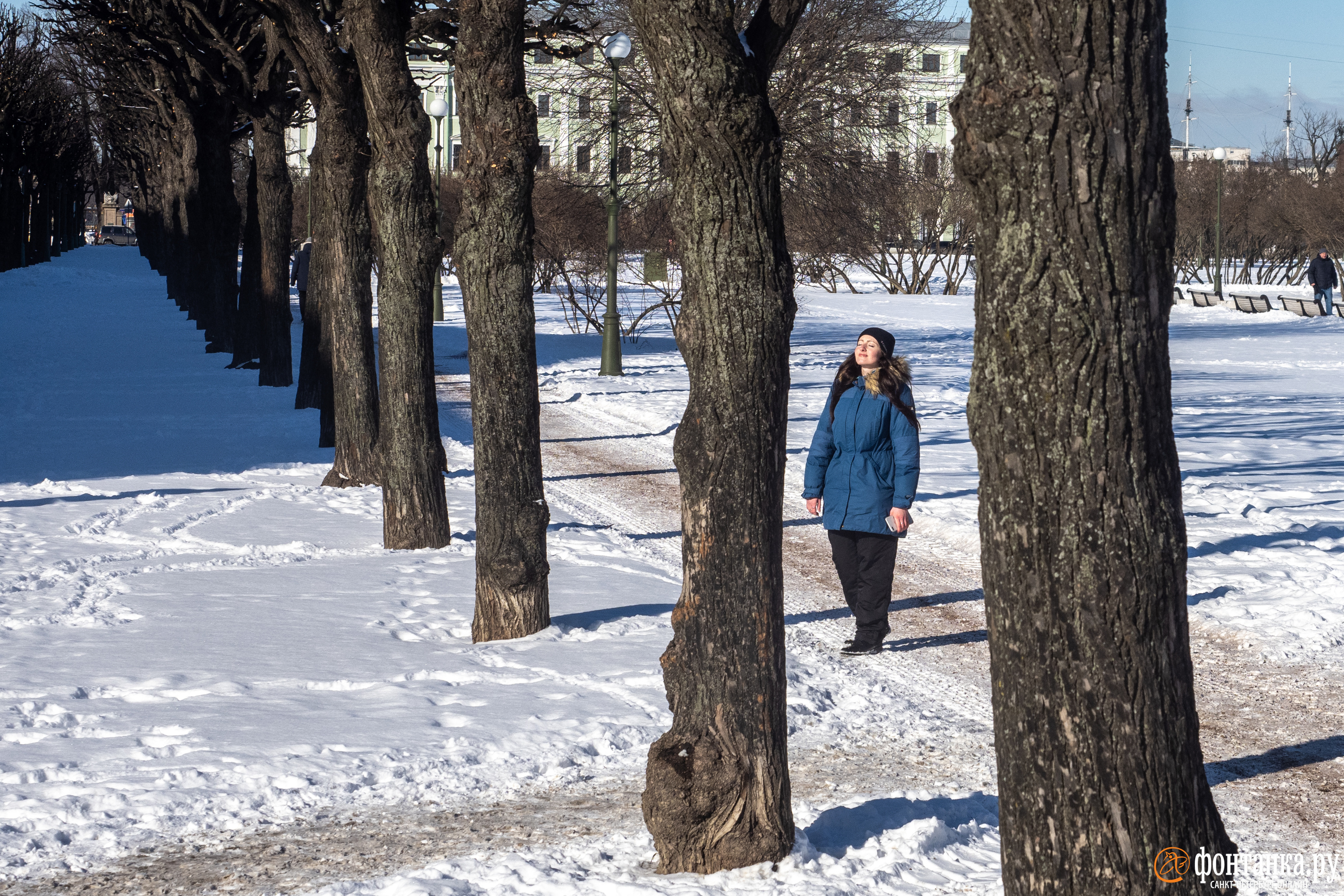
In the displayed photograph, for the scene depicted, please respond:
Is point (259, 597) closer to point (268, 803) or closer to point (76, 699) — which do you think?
point (76, 699)

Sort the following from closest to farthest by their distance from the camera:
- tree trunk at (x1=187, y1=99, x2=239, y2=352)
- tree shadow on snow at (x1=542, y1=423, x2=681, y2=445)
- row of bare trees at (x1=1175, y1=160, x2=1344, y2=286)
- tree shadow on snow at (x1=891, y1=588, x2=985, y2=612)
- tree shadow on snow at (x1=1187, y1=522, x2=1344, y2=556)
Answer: tree shadow on snow at (x1=891, y1=588, x2=985, y2=612) < tree shadow on snow at (x1=1187, y1=522, x2=1344, y2=556) < tree shadow on snow at (x1=542, y1=423, x2=681, y2=445) < tree trunk at (x1=187, y1=99, x2=239, y2=352) < row of bare trees at (x1=1175, y1=160, x2=1344, y2=286)

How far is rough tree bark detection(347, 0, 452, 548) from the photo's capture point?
31.4 ft

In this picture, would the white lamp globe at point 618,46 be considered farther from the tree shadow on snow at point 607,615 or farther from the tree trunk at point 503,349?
the tree shadow on snow at point 607,615

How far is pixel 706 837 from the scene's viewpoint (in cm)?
427

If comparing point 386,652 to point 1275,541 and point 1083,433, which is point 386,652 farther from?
point 1275,541

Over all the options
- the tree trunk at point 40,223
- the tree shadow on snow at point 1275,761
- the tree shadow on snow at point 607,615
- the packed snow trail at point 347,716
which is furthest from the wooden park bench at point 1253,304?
the tree trunk at point 40,223

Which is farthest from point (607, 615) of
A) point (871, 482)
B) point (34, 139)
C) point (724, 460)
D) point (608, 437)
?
point (34, 139)

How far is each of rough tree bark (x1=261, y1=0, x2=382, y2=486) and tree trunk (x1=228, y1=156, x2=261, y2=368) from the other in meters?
7.90

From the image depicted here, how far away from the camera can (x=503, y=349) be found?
7.30 meters

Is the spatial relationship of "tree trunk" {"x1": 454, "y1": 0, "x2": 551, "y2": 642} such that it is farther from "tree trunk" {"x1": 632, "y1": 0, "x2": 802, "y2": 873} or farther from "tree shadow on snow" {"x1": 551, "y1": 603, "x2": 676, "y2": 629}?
"tree trunk" {"x1": 632, "y1": 0, "x2": 802, "y2": 873}

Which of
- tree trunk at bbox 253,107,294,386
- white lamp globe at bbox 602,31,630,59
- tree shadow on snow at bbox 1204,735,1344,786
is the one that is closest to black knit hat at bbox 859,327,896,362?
tree shadow on snow at bbox 1204,735,1344,786

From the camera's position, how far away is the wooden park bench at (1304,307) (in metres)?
37.5

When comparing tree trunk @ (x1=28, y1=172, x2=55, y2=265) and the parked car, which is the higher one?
the parked car

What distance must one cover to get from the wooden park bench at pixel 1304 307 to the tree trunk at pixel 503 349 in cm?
3503
